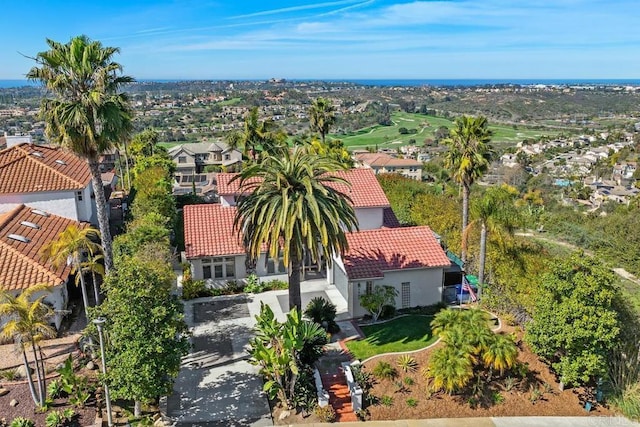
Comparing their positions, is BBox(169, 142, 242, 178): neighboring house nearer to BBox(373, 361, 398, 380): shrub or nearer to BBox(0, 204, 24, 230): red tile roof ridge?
BBox(0, 204, 24, 230): red tile roof ridge

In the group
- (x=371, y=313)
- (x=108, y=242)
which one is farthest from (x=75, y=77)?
(x=371, y=313)

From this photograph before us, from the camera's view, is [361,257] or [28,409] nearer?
[28,409]

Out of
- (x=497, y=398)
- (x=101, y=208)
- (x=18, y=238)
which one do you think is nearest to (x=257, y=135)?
(x=18, y=238)

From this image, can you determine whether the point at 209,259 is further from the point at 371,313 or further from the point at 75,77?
the point at 75,77

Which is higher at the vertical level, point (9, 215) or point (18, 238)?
point (9, 215)

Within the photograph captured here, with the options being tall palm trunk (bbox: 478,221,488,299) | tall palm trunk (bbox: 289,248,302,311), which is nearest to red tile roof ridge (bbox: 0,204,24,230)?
tall palm trunk (bbox: 289,248,302,311)

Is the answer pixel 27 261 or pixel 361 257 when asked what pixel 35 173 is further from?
pixel 361 257

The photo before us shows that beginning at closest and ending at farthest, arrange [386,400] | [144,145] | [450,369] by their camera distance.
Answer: [450,369] → [386,400] → [144,145]
